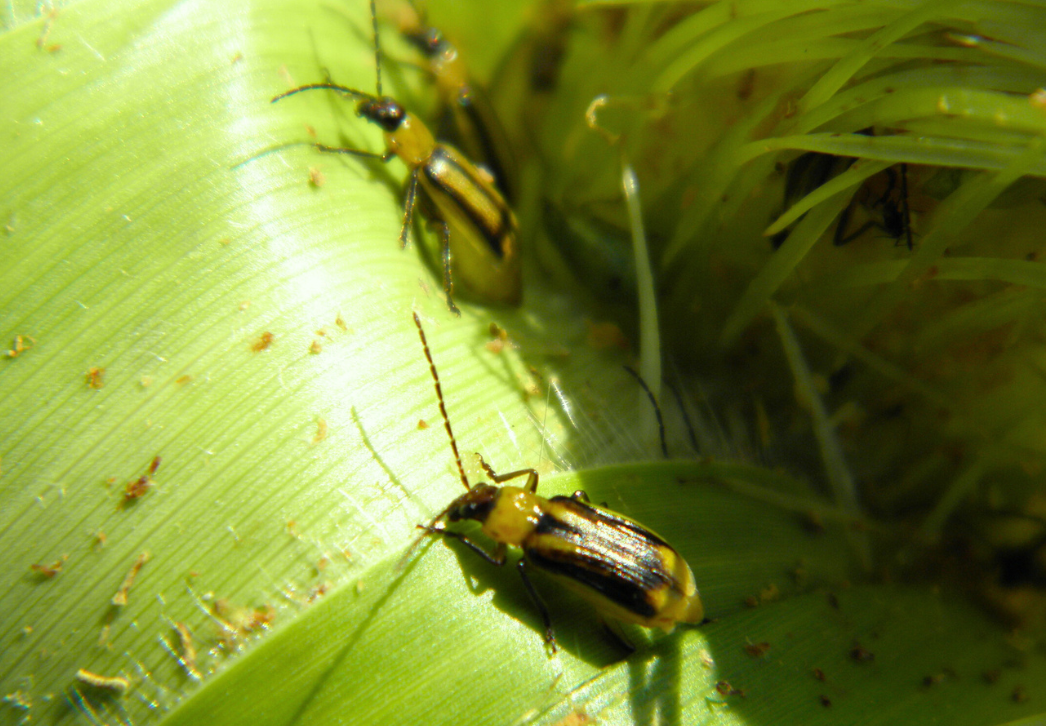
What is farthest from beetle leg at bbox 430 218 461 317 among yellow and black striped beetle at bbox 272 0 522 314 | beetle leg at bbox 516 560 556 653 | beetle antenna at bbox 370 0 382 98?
beetle leg at bbox 516 560 556 653

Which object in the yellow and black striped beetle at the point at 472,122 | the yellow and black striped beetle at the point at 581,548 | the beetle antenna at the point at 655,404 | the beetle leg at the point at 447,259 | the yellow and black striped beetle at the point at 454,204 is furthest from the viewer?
the yellow and black striped beetle at the point at 472,122

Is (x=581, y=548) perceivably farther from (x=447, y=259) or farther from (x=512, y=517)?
(x=447, y=259)

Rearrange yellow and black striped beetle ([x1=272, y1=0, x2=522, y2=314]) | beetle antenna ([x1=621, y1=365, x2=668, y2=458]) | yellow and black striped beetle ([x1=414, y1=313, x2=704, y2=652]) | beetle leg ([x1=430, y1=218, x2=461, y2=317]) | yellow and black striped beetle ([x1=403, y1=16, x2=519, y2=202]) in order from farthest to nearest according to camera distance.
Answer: yellow and black striped beetle ([x1=403, y1=16, x2=519, y2=202]) → yellow and black striped beetle ([x1=272, y1=0, x2=522, y2=314]) → beetle leg ([x1=430, y1=218, x2=461, y2=317]) → beetle antenna ([x1=621, y1=365, x2=668, y2=458]) → yellow and black striped beetle ([x1=414, y1=313, x2=704, y2=652])

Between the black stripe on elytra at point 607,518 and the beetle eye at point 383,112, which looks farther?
the beetle eye at point 383,112

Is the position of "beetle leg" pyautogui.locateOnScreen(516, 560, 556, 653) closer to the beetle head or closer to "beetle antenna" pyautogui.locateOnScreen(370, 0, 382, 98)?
the beetle head

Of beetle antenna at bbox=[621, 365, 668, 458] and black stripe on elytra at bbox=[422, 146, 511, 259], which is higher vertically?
black stripe on elytra at bbox=[422, 146, 511, 259]

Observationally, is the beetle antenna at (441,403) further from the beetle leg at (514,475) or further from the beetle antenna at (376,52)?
the beetle antenna at (376,52)

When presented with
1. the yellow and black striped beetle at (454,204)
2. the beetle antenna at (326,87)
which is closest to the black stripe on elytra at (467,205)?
the yellow and black striped beetle at (454,204)
